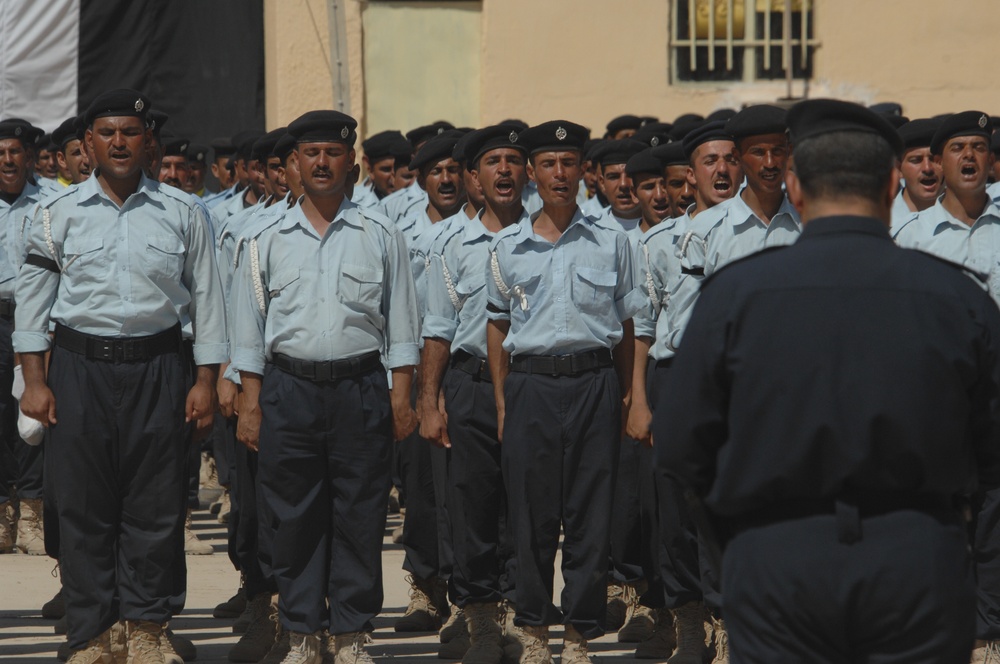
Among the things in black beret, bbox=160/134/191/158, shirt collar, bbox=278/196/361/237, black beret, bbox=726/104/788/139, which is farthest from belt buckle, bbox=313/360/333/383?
black beret, bbox=160/134/191/158

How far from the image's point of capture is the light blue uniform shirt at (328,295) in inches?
301

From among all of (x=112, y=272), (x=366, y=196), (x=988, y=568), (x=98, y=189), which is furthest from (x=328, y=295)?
(x=366, y=196)

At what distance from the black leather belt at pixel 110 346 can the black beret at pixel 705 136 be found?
2.84 metres

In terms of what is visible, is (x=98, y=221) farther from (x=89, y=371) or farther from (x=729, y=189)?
(x=729, y=189)

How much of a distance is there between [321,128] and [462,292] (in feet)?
4.20

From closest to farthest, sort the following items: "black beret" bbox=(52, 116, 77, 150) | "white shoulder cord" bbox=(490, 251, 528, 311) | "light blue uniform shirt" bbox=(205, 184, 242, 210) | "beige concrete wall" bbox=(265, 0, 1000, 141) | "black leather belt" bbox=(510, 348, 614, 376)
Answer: "black leather belt" bbox=(510, 348, 614, 376)
"white shoulder cord" bbox=(490, 251, 528, 311)
"black beret" bbox=(52, 116, 77, 150)
"light blue uniform shirt" bbox=(205, 184, 242, 210)
"beige concrete wall" bbox=(265, 0, 1000, 141)

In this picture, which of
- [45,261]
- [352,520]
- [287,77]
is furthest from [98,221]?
[287,77]

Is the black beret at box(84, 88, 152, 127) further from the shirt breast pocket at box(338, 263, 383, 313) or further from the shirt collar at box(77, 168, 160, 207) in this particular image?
the shirt breast pocket at box(338, 263, 383, 313)

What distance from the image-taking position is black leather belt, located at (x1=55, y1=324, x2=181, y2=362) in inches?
302

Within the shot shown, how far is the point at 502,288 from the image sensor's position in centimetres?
804

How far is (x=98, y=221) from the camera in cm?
779

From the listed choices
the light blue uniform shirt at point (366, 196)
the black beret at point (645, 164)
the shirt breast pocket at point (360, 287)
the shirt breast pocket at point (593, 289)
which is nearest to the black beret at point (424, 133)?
the light blue uniform shirt at point (366, 196)

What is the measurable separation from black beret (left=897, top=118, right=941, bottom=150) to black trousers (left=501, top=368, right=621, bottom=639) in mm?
2661

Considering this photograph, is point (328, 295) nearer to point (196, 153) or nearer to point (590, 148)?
point (590, 148)
